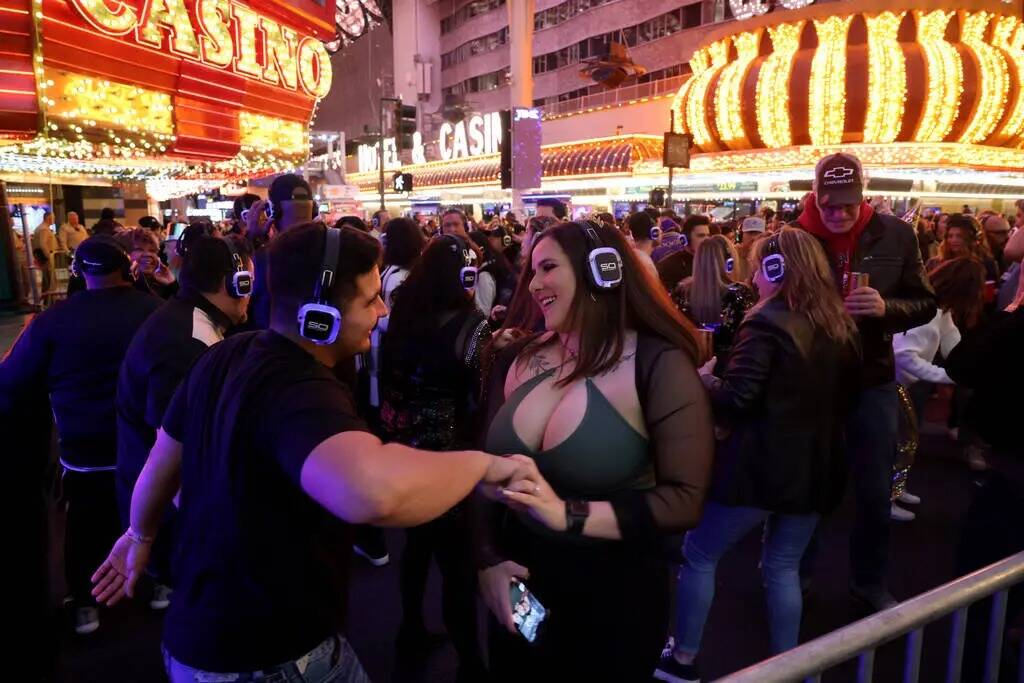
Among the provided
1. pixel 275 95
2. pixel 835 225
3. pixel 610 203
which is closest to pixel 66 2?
pixel 275 95

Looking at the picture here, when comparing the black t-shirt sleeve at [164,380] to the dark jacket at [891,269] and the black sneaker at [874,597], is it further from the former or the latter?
the black sneaker at [874,597]

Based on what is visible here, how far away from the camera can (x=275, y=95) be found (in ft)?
41.8

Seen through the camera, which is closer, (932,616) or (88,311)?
(932,616)

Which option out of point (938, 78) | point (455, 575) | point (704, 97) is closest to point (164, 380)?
point (455, 575)

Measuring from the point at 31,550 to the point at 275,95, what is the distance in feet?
36.5

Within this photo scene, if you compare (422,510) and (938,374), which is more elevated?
(422,510)

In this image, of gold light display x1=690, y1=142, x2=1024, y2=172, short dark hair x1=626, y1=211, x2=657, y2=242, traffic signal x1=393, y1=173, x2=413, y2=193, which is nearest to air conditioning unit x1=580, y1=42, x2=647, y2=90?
gold light display x1=690, y1=142, x2=1024, y2=172

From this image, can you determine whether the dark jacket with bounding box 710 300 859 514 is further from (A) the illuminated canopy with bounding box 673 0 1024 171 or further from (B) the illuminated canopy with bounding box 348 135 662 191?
(B) the illuminated canopy with bounding box 348 135 662 191

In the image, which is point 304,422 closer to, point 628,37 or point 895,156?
point 895,156

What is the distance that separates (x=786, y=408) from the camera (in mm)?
2811

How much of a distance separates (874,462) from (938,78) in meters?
21.4

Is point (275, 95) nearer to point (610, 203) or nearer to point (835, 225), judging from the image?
point (835, 225)

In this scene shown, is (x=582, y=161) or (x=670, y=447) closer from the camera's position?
(x=670, y=447)

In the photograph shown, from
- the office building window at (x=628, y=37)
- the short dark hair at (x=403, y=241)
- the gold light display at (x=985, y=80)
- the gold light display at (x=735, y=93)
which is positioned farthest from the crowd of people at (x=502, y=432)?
the office building window at (x=628, y=37)
